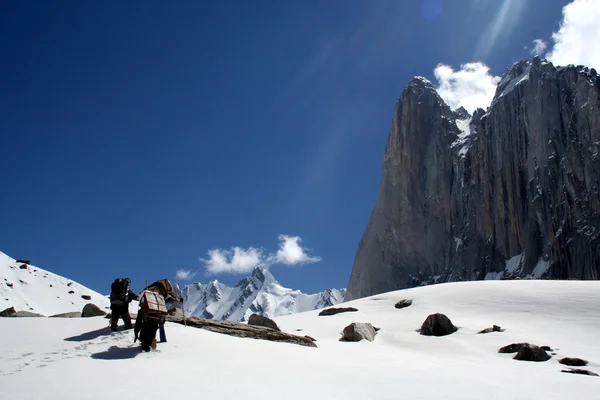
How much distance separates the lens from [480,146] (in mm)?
98312

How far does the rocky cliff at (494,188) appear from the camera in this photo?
2847 inches

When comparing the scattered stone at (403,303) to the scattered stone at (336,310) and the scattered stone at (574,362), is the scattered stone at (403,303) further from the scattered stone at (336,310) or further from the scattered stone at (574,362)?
the scattered stone at (574,362)

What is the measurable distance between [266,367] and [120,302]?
4447 millimetres

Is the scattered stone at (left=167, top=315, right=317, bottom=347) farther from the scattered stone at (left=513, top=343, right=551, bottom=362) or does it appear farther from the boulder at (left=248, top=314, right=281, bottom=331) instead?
the scattered stone at (left=513, top=343, right=551, bottom=362)

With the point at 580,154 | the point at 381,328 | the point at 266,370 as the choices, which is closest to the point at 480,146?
the point at 580,154

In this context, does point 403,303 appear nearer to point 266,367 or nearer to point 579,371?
point 579,371

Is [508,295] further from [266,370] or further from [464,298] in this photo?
[266,370]

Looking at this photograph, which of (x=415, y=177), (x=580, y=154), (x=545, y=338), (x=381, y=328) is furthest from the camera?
(x=415, y=177)

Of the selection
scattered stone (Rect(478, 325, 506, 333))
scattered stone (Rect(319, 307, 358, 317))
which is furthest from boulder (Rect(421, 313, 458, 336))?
scattered stone (Rect(319, 307, 358, 317))

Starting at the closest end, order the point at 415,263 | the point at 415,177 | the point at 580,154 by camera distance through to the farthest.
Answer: the point at 580,154
the point at 415,263
the point at 415,177

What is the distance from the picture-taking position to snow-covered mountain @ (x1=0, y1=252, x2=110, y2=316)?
3284 cm

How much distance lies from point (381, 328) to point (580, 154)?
69.6 meters

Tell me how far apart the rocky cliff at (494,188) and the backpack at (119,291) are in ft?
237

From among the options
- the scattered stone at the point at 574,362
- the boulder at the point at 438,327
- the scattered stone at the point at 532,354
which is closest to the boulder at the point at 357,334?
the boulder at the point at 438,327
